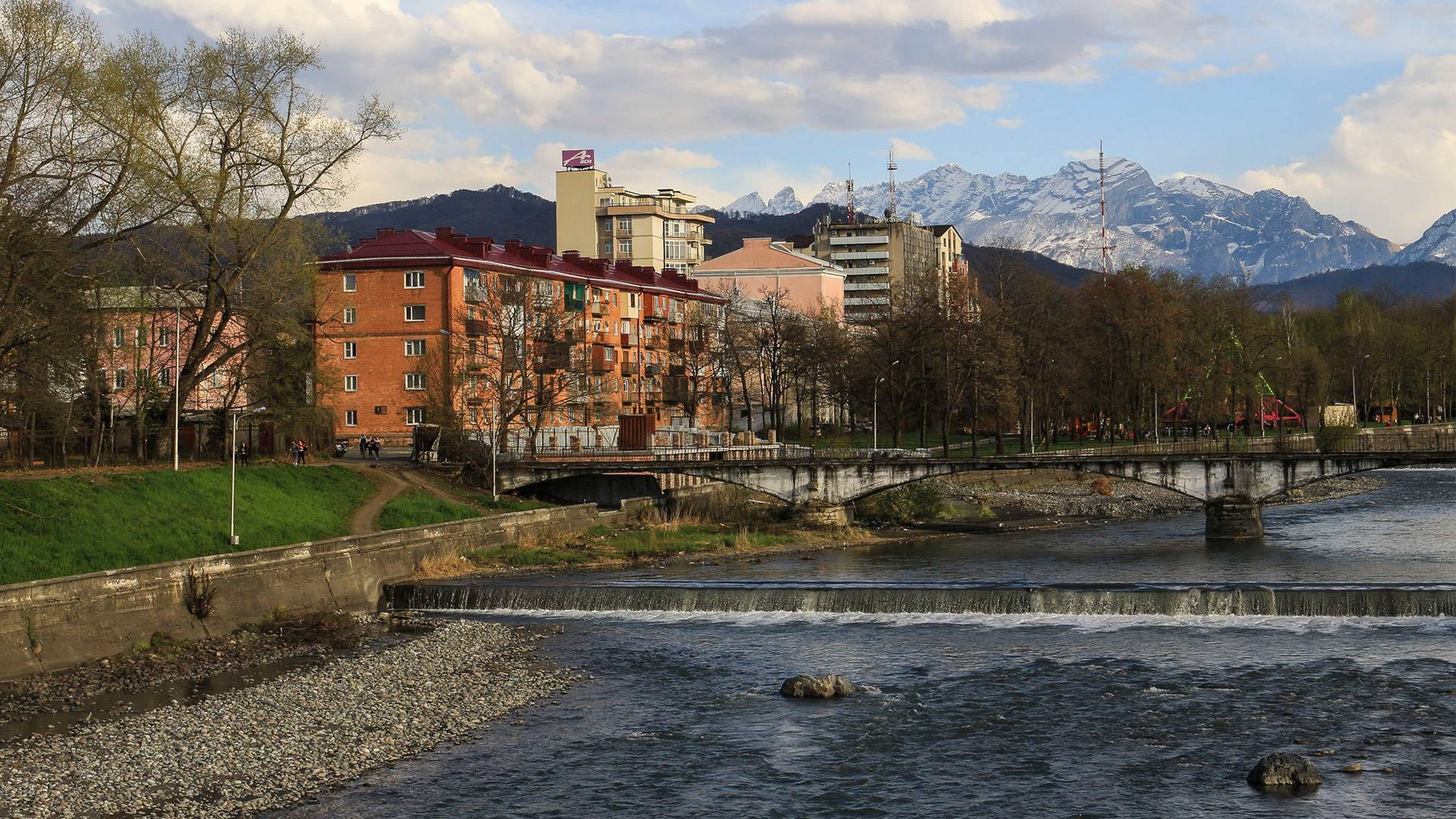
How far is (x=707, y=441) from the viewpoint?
327ft

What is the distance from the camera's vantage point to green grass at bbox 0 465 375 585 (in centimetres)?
4638

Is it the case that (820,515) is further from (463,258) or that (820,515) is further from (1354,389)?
(1354,389)

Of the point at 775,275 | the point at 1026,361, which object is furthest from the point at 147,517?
the point at 775,275

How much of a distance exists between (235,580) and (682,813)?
83.5 feet

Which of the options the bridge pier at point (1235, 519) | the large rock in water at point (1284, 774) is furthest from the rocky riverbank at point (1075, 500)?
the large rock in water at point (1284, 774)

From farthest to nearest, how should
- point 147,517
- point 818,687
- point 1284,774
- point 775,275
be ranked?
point 775,275 → point 147,517 → point 818,687 → point 1284,774

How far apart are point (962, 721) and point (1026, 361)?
77903 mm

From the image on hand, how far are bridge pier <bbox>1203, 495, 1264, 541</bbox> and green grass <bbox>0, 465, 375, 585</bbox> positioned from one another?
42576 mm

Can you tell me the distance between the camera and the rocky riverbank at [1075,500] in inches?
3420

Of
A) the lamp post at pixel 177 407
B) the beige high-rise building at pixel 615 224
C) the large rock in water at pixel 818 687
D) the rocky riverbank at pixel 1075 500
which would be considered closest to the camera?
the large rock in water at pixel 818 687

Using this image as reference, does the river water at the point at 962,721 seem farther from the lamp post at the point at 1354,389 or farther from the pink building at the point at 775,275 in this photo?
the lamp post at the point at 1354,389

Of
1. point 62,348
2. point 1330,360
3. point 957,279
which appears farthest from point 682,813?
point 1330,360

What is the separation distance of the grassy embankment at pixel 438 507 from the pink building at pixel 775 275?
9116 cm

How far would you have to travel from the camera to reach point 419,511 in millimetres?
66250
